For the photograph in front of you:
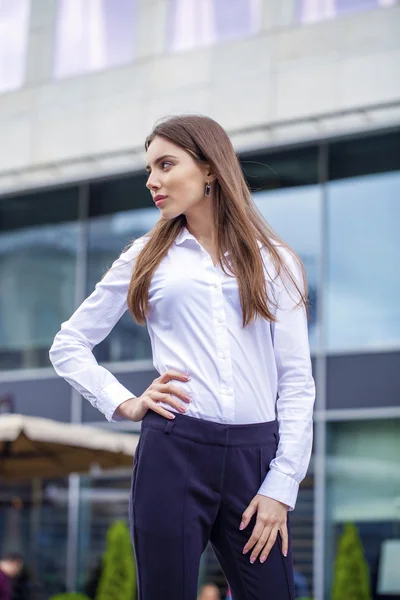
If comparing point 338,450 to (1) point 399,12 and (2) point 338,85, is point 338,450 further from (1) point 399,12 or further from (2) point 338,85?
(1) point 399,12

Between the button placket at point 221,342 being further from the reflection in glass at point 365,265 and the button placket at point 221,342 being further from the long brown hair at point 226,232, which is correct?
the reflection in glass at point 365,265

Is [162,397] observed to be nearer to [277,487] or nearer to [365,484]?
[277,487]

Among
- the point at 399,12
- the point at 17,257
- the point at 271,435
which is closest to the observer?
the point at 271,435

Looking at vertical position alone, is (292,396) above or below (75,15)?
below

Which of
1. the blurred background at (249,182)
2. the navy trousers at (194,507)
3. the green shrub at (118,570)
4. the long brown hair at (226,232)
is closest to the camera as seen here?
the navy trousers at (194,507)

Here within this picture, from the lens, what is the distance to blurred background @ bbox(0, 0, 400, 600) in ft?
38.7

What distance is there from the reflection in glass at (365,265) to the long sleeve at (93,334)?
9279 millimetres

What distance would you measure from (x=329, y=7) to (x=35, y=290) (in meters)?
5.50

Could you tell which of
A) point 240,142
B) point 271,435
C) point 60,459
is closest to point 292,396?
point 271,435

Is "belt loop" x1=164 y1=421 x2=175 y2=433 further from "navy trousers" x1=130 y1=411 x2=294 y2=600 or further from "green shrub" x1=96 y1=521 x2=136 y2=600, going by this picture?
"green shrub" x1=96 y1=521 x2=136 y2=600

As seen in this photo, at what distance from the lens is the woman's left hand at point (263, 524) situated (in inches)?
94.0

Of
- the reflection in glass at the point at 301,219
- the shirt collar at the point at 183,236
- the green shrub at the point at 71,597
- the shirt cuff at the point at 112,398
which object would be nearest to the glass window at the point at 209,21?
the reflection in glass at the point at 301,219

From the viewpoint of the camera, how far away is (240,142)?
12758 mm

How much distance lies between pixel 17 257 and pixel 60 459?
19.1 ft
